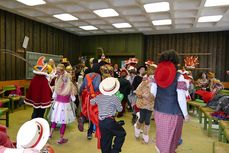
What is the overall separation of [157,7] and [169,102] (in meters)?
4.01

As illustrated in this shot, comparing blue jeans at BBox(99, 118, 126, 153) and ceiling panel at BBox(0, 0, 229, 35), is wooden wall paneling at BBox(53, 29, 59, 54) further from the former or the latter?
blue jeans at BBox(99, 118, 126, 153)

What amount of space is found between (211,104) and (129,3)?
335 centimetres

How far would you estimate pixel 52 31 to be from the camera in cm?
908

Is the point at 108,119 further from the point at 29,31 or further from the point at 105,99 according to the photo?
the point at 29,31

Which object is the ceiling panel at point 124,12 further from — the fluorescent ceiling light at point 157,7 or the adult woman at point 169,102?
the adult woman at point 169,102

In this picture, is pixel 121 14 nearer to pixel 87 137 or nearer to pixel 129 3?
pixel 129 3

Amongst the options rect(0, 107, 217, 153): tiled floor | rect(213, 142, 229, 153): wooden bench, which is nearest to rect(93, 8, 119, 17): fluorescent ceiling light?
rect(0, 107, 217, 153): tiled floor

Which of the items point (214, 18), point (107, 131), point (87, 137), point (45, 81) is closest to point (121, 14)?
point (214, 18)

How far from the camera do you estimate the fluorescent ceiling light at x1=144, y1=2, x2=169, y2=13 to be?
564 cm

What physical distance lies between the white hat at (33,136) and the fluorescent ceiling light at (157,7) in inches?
200

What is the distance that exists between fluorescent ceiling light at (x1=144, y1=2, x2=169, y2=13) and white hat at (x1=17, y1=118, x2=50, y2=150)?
16.7 ft

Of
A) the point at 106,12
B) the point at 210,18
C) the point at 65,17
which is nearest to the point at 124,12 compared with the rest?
the point at 106,12

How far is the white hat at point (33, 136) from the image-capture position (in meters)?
1.25

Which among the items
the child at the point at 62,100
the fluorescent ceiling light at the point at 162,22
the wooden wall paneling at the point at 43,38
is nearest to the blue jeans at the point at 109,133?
the child at the point at 62,100
